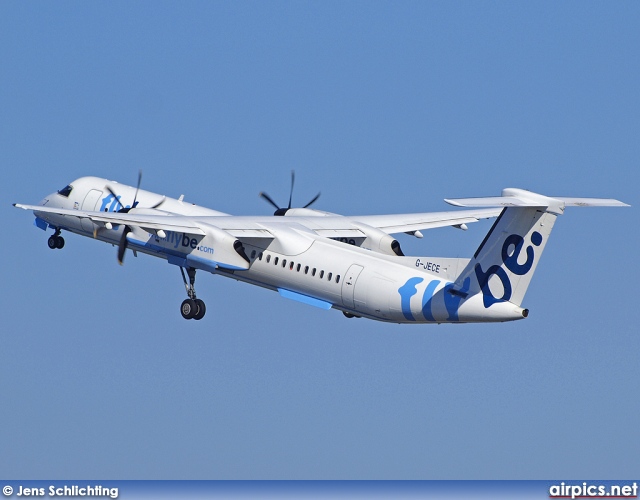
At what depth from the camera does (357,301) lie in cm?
4084

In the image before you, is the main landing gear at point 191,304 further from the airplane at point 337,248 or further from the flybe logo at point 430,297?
the flybe logo at point 430,297

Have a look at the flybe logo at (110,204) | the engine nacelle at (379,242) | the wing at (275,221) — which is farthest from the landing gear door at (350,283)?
the flybe logo at (110,204)

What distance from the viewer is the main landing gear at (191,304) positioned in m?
45.0

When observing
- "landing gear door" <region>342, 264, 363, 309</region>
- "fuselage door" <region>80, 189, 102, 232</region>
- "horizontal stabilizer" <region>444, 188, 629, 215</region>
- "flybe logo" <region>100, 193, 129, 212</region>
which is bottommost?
"landing gear door" <region>342, 264, 363, 309</region>

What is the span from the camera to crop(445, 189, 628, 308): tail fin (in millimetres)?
35281

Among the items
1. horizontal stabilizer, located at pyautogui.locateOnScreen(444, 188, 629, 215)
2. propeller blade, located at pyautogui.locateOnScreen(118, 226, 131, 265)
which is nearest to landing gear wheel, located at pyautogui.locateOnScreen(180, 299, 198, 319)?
propeller blade, located at pyautogui.locateOnScreen(118, 226, 131, 265)

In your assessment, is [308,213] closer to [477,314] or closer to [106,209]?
[106,209]

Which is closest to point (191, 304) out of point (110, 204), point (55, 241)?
point (110, 204)

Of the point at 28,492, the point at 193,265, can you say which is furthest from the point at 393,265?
the point at 28,492

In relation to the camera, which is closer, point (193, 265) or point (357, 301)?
point (357, 301)

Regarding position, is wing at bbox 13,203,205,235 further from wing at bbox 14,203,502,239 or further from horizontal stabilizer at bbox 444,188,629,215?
horizontal stabilizer at bbox 444,188,629,215

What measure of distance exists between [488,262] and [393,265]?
405 centimetres
